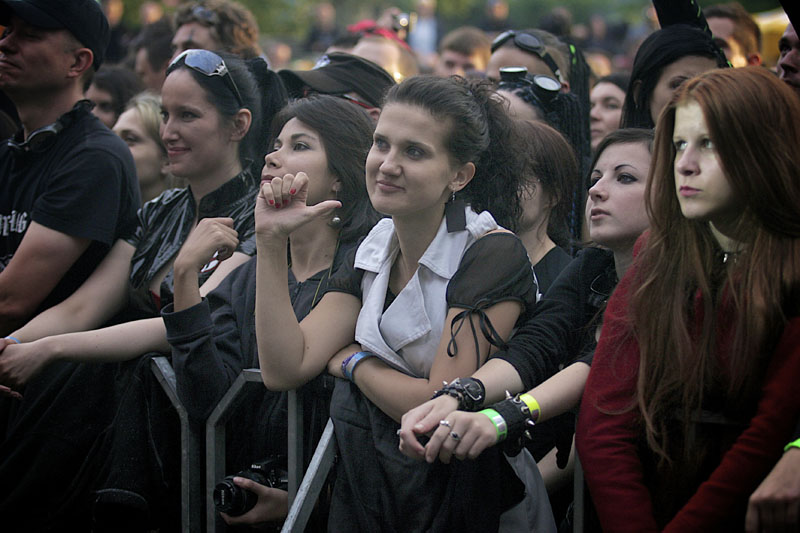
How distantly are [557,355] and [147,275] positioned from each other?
2.06 m

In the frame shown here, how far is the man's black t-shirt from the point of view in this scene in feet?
12.7

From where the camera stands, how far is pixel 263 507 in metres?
2.93

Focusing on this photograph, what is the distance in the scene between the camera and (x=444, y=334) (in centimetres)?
257

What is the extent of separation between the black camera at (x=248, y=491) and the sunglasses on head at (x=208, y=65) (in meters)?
1.86

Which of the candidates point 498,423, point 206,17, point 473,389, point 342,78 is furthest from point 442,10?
point 498,423

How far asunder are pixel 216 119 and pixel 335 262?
Answer: 3.99 ft

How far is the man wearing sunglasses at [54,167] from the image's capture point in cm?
382

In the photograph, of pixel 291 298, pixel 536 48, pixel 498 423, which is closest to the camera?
pixel 498 423

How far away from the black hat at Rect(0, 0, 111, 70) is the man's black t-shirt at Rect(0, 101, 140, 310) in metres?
0.37

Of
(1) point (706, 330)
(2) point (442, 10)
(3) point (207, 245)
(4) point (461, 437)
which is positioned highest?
(2) point (442, 10)

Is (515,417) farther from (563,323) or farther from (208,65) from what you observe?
(208,65)

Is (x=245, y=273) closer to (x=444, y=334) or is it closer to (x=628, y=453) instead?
(x=444, y=334)

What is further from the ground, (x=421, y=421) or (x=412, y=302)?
(x=412, y=302)

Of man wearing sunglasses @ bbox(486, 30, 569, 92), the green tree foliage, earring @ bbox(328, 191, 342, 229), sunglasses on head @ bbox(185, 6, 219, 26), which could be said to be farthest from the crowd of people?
the green tree foliage
